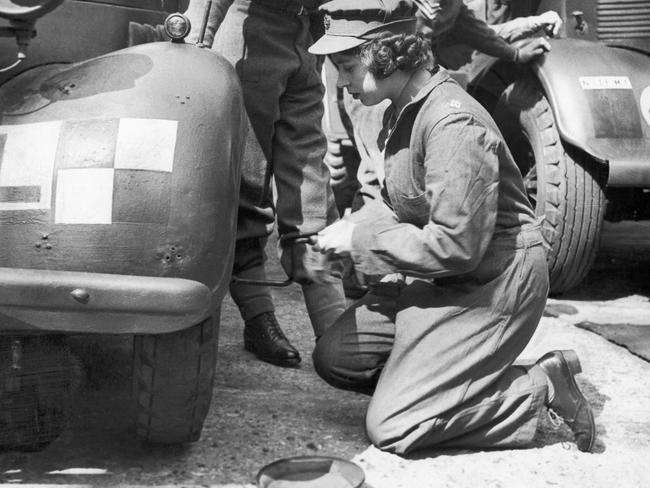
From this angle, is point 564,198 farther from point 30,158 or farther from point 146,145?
point 30,158

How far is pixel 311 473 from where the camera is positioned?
2.40 meters

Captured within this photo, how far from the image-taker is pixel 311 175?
3422mm

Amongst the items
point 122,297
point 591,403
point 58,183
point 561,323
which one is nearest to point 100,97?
point 58,183

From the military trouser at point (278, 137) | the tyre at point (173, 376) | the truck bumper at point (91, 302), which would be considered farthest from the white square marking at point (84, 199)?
the military trouser at point (278, 137)

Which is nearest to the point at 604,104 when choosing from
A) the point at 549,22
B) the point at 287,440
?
the point at 549,22

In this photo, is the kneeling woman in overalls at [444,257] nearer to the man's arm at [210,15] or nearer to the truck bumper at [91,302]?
the man's arm at [210,15]

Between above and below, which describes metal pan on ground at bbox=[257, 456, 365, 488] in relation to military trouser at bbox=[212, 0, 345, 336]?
below

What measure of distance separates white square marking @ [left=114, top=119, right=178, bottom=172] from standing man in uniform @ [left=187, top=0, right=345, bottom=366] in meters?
A: 1.19

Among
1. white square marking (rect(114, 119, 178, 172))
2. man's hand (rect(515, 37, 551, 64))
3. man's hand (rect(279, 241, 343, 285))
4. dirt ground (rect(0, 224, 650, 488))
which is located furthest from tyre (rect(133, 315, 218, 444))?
man's hand (rect(515, 37, 551, 64))

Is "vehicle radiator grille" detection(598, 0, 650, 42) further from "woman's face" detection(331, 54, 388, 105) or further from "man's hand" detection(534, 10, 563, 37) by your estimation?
"woman's face" detection(331, 54, 388, 105)

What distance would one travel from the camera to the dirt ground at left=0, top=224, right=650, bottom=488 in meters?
2.45

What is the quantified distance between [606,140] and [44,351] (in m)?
2.74

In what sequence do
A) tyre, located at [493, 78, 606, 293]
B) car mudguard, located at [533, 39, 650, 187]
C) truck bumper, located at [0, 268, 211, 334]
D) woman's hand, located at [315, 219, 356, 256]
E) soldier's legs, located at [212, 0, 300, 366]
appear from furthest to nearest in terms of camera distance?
1. tyre, located at [493, 78, 606, 293]
2. car mudguard, located at [533, 39, 650, 187]
3. soldier's legs, located at [212, 0, 300, 366]
4. woman's hand, located at [315, 219, 356, 256]
5. truck bumper, located at [0, 268, 211, 334]

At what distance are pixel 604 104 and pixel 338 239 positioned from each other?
6.76 feet
